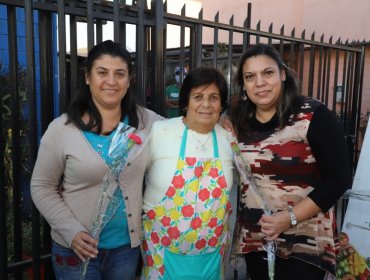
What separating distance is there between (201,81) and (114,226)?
0.90 m

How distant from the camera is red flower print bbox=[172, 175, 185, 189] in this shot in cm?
206

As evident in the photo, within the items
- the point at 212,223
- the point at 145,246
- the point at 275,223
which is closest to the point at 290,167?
the point at 275,223

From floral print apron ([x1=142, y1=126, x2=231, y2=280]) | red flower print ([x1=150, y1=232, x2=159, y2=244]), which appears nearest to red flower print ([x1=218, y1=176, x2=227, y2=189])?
floral print apron ([x1=142, y1=126, x2=231, y2=280])

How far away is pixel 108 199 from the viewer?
1964mm

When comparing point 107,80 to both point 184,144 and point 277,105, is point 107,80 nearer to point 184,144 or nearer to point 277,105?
point 184,144

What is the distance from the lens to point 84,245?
1862mm

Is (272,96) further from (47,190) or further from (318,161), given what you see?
(47,190)

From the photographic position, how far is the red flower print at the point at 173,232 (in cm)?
206

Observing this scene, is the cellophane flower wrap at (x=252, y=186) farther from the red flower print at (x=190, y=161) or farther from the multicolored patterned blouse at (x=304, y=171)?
the red flower print at (x=190, y=161)

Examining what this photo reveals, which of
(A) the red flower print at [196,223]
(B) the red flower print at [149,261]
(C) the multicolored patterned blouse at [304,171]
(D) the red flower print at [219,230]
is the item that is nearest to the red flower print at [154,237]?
(B) the red flower print at [149,261]

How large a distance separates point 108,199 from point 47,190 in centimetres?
30

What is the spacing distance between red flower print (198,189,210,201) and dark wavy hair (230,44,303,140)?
0.37m

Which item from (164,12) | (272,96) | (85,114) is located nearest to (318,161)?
(272,96)

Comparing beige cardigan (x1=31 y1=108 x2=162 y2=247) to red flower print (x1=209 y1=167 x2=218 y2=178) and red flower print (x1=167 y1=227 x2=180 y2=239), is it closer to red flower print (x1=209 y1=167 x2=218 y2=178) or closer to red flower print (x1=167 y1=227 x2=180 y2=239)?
red flower print (x1=167 y1=227 x2=180 y2=239)
